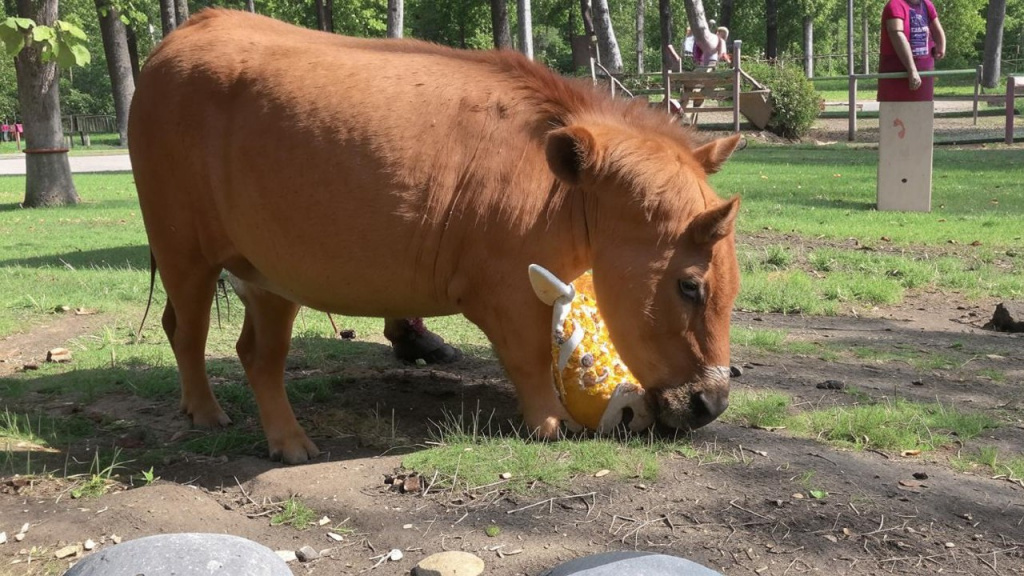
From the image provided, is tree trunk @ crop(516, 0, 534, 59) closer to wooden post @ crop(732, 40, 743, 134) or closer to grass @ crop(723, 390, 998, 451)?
wooden post @ crop(732, 40, 743, 134)

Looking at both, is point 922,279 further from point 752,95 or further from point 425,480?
point 752,95

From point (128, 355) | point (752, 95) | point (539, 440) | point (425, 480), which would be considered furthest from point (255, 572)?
point (752, 95)

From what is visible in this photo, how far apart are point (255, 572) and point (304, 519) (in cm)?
102

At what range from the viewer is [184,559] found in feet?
8.76

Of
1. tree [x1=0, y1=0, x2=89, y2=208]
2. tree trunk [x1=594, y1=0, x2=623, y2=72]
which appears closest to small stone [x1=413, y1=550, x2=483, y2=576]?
tree [x1=0, y1=0, x2=89, y2=208]

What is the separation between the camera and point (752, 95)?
79.5 feet

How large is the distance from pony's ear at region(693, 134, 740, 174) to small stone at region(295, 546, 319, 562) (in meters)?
2.24

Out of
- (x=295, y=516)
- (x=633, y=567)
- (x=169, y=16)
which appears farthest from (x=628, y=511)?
(x=169, y=16)

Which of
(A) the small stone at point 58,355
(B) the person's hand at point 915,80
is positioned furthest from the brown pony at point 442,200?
(B) the person's hand at point 915,80

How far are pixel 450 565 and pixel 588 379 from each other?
4.36 feet

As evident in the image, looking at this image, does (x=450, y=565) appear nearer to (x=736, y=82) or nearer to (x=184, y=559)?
(x=184, y=559)

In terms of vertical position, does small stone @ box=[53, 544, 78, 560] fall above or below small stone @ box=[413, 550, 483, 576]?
below

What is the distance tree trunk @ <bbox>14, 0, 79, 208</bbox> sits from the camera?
14.0 meters

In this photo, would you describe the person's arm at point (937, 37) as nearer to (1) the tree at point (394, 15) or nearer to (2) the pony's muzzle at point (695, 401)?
(1) the tree at point (394, 15)
